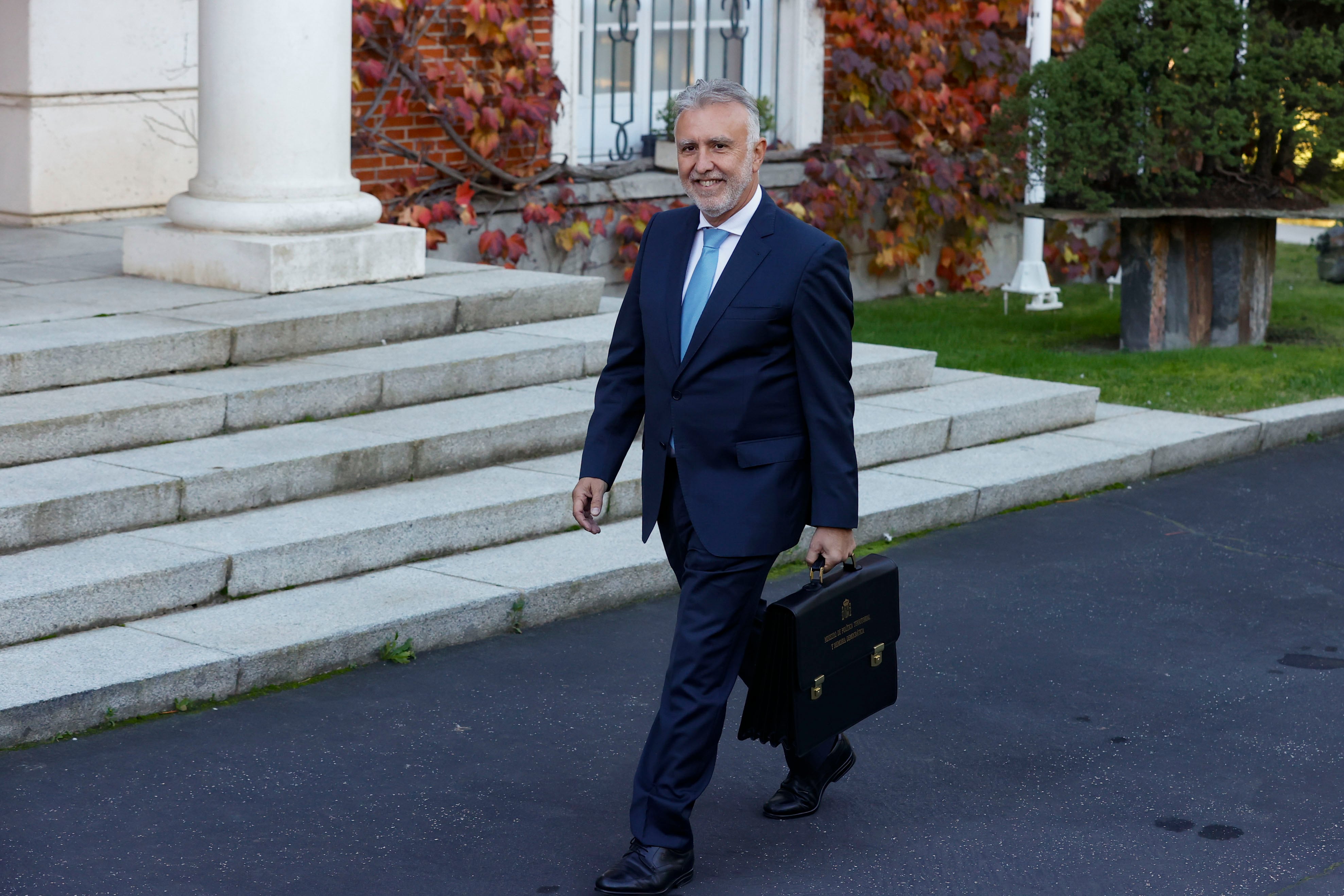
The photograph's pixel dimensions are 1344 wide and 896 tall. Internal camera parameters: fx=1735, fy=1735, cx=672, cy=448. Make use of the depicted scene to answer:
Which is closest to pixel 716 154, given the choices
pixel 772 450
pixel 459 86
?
pixel 772 450

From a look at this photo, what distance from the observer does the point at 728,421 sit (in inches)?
150

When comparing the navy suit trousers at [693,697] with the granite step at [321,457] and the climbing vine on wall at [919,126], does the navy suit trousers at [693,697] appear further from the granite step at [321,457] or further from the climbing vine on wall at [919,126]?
the climbing vine on wall at [919,126]

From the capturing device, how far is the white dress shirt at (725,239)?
3848 millimetres

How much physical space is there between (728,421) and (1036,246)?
947cm

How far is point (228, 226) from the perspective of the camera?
7918 millimetres

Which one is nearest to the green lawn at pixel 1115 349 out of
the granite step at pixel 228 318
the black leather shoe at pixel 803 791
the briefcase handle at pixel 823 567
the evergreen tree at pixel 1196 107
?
the evergreen tree at pixel 1196 107

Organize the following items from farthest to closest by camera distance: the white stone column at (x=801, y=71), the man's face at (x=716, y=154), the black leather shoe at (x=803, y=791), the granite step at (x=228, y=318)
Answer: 1. the white stone column at (x=801, y=71)
2. the granite step at (x=228, y=318)
3. the black leather shoe at (x=803, y=791)
4. the man's face at (x=716, y=154)

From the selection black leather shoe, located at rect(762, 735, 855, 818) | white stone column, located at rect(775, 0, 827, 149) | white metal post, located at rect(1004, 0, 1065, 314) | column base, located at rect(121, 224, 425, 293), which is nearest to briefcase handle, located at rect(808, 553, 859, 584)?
black leather shoe, located at rect(762, 735, 855, 818)

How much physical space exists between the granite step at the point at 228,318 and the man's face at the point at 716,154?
3553 mm

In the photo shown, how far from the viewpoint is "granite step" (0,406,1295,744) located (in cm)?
475

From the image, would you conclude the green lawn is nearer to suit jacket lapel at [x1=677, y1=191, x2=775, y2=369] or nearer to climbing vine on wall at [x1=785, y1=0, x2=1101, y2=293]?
climbing vine on wall at [x1=785, y1=0, x2=1101, y2=293]

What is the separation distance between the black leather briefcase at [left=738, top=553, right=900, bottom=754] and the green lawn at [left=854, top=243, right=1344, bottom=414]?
5.37 meters

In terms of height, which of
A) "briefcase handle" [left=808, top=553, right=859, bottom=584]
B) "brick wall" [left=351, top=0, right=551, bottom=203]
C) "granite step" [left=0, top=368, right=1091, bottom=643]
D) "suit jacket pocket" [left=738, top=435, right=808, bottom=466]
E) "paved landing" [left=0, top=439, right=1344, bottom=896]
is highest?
"brick wall" [left=351, top=0, right=551, bottom=203]

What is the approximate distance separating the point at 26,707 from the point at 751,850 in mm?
1954
